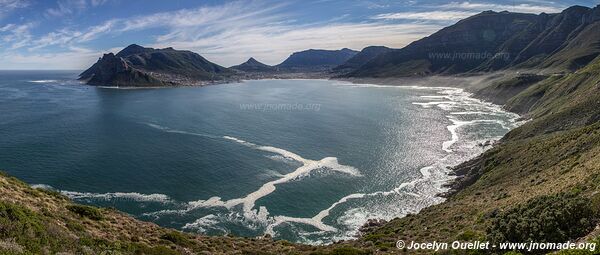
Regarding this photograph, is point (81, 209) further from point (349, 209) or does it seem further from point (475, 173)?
point (475, 173)

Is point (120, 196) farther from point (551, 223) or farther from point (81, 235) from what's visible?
point (551, 223)

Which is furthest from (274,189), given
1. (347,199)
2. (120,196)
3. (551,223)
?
(551,223)

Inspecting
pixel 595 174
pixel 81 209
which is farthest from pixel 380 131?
pixel 81 209

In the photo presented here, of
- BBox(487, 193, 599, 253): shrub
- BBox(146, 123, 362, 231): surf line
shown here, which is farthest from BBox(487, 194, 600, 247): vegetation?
BBox(146, 123, 362, 231): surf line

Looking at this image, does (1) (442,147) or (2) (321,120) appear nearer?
(1) (442,147)

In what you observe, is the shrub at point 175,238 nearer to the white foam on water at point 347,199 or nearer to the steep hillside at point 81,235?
the steep hillside at point 81,235

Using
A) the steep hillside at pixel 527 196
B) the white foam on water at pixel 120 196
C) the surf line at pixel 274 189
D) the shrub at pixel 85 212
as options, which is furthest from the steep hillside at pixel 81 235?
the white foam on water at pixel 120 196

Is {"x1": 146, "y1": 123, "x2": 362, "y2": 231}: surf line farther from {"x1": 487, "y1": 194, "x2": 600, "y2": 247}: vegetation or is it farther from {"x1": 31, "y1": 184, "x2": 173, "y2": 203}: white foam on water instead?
{"x1": 487, "y1": 194, "x2": 600, "y2": 247}: vegetation

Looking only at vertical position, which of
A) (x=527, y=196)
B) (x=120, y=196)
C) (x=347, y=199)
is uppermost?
(x=527, y=196)
